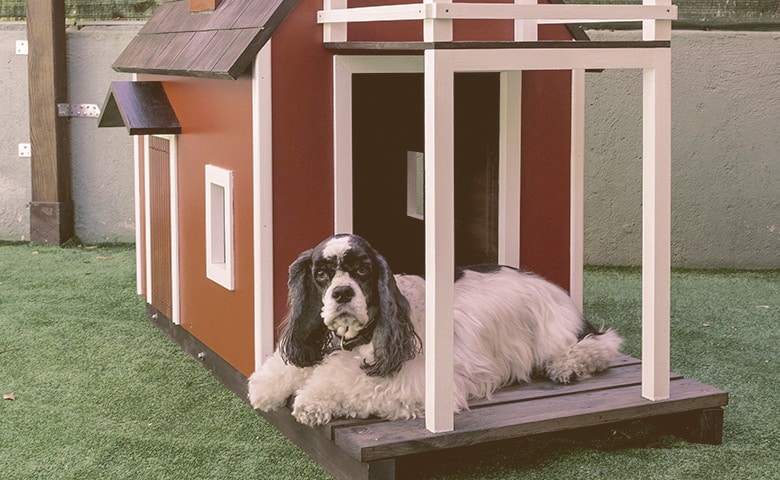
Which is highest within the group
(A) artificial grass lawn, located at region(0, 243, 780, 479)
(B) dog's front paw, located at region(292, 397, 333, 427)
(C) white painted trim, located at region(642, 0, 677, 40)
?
(C) white painted trim, located at region(642, 0, 677, 40)

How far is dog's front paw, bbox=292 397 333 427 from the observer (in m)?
3.72

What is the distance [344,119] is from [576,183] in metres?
1.18

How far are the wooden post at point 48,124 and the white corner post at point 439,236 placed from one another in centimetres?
527

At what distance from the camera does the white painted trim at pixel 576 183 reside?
495 centimetres

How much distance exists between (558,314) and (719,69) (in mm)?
3634

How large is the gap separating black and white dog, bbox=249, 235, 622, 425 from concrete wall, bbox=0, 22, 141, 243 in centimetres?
460

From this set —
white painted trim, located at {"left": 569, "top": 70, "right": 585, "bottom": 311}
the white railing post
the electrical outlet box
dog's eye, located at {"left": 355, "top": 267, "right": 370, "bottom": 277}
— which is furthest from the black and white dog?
the electrical outlet box

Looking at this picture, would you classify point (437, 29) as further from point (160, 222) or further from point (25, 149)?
point (25, 149)

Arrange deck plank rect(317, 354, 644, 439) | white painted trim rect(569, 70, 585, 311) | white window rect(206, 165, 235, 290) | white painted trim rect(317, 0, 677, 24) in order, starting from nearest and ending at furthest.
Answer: white painted trim rect(317, 0, 677, 24) < deck plank rect(317, 354, 644, 439) < white window rect(206, 165, 235, 290) < white painted trim rect(569, 70, 585, 311)

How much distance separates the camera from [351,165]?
445 centimetres

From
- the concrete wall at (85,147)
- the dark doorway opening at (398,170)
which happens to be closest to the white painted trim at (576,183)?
the dark doorway opening at (398,170)

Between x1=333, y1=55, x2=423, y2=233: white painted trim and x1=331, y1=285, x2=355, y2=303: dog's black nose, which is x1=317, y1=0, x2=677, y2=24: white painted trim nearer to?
x1=333, y1=55, x2=423, y2=233: white painted trim

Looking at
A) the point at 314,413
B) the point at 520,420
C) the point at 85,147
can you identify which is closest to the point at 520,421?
the point at 520,420

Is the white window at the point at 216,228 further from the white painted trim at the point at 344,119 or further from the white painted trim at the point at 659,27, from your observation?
the white painted trim at the point at 659,27
